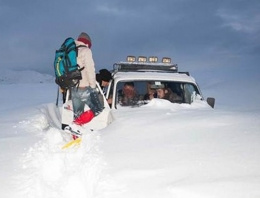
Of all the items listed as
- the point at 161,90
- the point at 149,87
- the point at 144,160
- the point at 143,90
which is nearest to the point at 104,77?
the point at 143,90

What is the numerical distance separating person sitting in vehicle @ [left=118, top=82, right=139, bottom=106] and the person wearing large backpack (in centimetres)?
68

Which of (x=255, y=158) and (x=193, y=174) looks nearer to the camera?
(x=193, y=174)

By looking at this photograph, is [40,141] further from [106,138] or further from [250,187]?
[250,187]

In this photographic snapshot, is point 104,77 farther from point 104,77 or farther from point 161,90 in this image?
point 161,90

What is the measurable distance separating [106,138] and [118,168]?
1224mm

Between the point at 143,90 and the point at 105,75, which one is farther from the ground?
the point at 105,75

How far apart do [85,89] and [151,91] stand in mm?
1581

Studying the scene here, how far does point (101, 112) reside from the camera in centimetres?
530

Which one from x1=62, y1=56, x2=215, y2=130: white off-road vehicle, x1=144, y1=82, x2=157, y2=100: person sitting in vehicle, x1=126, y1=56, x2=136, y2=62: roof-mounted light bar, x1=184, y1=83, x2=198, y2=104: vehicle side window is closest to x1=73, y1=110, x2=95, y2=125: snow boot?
x1=62, y1=56, x2=215, y2=130: white off-road vehicle

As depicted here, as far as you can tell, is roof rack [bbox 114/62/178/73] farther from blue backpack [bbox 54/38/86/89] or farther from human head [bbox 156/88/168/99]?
blue backpack [bbox 54/38/86/89]

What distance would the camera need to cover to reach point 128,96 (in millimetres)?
6027

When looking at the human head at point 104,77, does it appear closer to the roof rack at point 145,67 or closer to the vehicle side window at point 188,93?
the roof rack at point 145,67

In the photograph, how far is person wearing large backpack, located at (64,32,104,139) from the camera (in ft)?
17.1

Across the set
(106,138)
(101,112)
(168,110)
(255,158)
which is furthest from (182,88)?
(255,158)
